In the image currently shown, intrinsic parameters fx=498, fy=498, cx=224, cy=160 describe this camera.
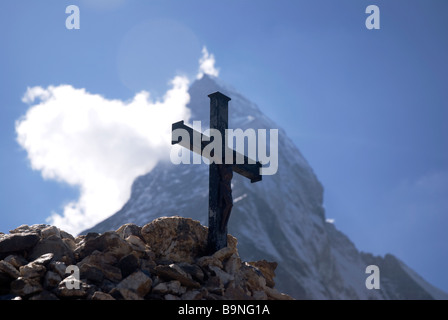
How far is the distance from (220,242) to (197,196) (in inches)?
5890

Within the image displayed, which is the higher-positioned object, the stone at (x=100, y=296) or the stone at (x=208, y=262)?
the stone at (x=208, y=262)

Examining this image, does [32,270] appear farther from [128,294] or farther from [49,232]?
[49,232]

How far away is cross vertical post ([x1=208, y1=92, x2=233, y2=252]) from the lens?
958 centimetres

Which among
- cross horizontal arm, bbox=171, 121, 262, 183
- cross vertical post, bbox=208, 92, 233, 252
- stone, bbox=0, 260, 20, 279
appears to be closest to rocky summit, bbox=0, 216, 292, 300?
stone, bbox=0, 260, 20, 279

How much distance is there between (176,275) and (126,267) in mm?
868

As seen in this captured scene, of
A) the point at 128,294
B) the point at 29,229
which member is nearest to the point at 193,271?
the point at 128,294

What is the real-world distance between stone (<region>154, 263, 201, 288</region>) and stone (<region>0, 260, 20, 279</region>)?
2147mm

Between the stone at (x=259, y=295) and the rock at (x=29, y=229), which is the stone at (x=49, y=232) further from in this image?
the stone at (x=259, y=295)

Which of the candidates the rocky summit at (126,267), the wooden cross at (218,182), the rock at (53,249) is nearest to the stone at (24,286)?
the rocky summit at (126,267)

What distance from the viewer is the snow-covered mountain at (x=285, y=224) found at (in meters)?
131

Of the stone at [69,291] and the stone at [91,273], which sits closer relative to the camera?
the stone at [69,291]

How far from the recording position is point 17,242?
27.8 ft

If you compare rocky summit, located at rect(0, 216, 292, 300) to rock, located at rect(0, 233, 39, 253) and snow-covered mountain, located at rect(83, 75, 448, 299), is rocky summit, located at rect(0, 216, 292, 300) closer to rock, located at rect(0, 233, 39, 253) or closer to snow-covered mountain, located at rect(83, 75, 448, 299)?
rock, located at rect(0, 233, 39, 253)
